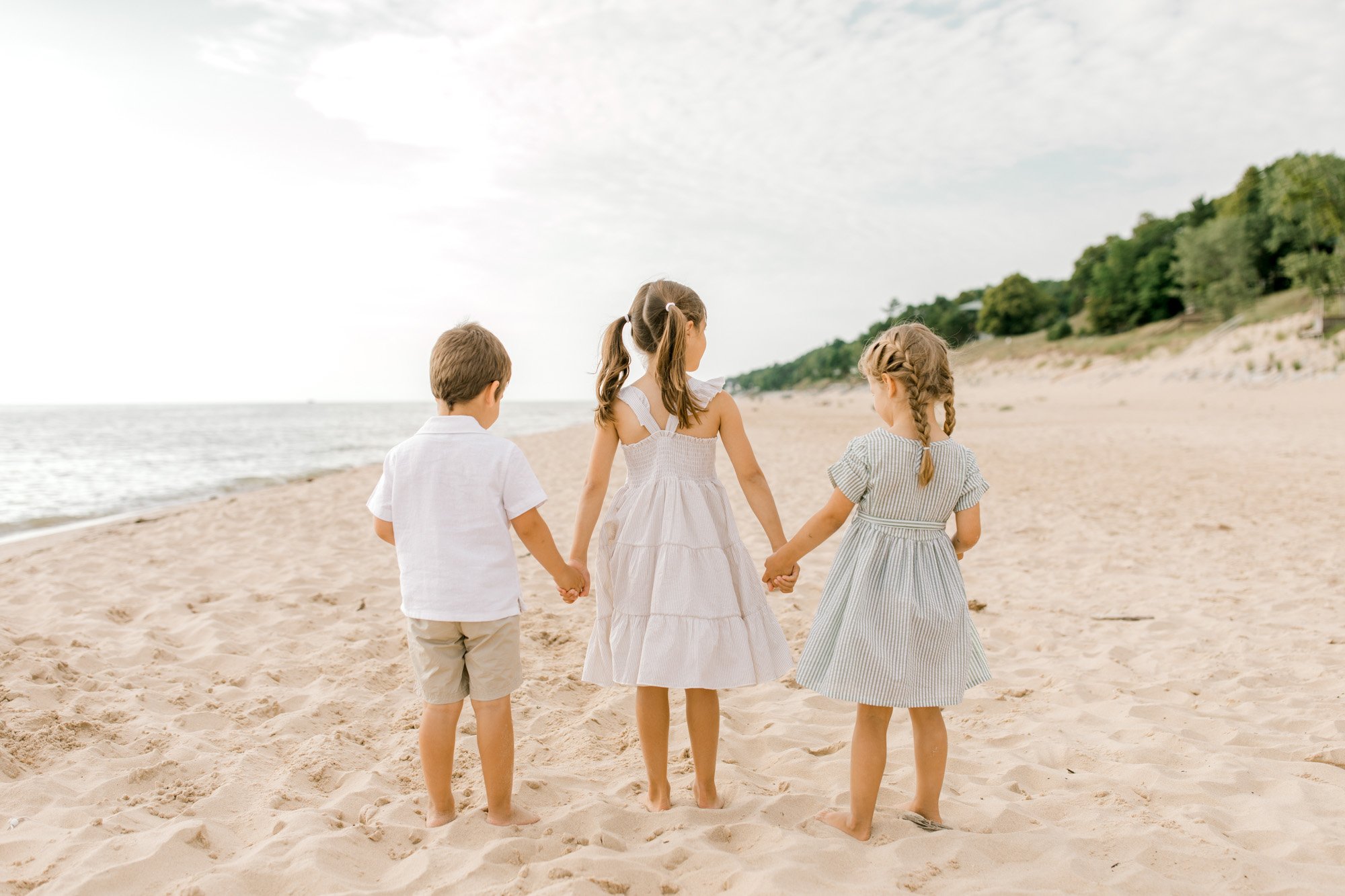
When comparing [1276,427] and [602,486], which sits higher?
[602,486]

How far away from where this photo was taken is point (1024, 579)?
227 inches

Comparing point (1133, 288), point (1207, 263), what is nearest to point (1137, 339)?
point (1207, 263)

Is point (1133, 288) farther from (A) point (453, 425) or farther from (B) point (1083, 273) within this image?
(A) point (453, 425)

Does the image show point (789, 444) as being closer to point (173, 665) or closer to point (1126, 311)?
point (173, 665)

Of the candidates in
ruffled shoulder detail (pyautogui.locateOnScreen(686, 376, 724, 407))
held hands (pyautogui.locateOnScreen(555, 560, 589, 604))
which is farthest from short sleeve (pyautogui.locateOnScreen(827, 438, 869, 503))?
held hands (pyautogui.locateOnScreen(555, 560, 589, 604))

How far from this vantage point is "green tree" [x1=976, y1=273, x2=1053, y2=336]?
54156 mm

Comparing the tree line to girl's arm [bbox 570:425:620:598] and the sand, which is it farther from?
girl's arm [bbox 570:425:620:598]

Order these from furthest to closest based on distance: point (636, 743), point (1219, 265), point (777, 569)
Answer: point (1219, 265)
point (636, 743)
point (777, 569)

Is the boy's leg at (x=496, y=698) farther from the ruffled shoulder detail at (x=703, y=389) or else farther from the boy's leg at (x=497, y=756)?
the ruffled shoulder detail at (x=703, y=389)

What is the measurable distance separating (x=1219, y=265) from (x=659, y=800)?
148ft

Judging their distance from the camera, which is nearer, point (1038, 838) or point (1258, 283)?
point (1038, 838)

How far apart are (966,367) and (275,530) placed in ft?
132

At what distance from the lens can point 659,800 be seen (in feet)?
8.71

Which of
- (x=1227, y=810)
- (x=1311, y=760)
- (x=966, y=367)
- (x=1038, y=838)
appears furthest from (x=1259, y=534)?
(x=966, y=367)
